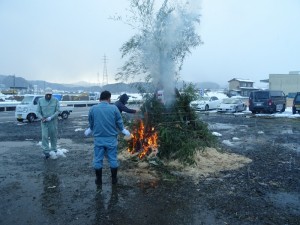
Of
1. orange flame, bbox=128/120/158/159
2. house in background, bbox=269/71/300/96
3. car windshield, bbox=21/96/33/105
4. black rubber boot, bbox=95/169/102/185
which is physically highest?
house in background, bbox=269/71/300/96

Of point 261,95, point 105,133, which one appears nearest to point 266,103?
point 261,95

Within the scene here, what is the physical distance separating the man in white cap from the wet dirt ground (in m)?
0.47

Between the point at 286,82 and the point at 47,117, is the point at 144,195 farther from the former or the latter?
the point at 286,82

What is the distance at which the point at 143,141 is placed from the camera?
7.46 meters

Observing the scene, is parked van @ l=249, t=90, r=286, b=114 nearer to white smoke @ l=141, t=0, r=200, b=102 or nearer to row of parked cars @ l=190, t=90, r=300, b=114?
row of parked cars @ l=190, t=90, r=300, b=114

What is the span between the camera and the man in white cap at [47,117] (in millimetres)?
7902

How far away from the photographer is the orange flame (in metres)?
7.27

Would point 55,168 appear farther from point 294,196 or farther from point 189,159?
point 294,196

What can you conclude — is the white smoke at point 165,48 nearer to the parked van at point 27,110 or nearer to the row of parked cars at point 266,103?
the parked van at point 27,110

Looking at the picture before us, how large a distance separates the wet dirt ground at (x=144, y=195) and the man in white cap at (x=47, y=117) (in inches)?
18.3

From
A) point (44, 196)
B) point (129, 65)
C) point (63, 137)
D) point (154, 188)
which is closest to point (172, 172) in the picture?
point (154, 188)

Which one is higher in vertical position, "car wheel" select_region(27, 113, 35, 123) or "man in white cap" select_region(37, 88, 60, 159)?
"man in white cap" select_region(37, 88, 60, 159)

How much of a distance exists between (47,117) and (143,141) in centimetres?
278

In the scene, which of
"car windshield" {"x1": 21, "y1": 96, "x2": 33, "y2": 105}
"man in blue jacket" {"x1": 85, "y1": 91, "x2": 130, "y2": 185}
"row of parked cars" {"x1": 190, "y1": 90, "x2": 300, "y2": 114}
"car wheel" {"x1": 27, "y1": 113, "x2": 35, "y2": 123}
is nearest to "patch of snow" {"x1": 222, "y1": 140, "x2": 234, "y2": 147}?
"man in blue jacket" {"x1": 85, "y1": 91, "x2": 130, "y2": 185}
